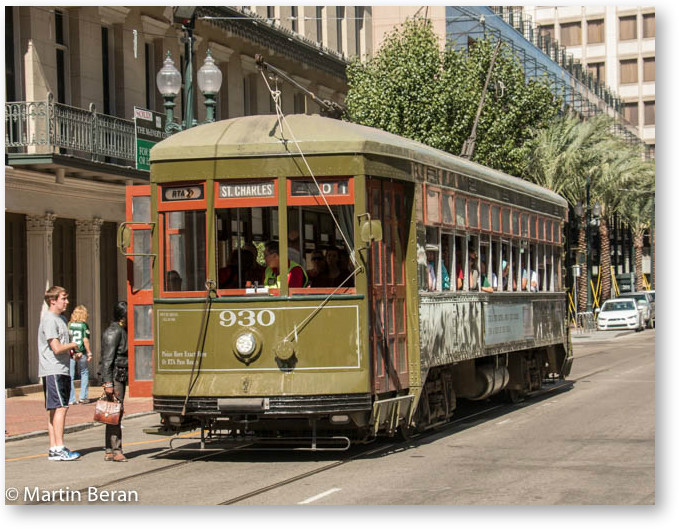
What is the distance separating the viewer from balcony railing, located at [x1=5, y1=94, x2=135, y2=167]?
2342 centimetres

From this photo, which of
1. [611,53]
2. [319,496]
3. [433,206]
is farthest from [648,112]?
[319,496]

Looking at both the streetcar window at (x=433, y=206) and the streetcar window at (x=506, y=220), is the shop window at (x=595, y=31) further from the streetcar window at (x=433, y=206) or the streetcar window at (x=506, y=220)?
the streetcar window at (x=433, y=206)

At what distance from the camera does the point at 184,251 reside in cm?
1334

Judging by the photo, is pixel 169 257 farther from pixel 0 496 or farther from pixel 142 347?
pixel 142 347

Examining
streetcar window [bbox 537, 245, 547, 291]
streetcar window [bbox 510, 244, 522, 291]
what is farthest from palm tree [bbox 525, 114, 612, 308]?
streetcar window [bbox 510, 244, 522, 291]

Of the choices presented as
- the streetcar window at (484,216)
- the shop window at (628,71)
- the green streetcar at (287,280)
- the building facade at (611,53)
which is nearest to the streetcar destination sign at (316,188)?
the green streetcar at (287,280)

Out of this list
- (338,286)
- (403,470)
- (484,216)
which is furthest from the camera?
(484,216)

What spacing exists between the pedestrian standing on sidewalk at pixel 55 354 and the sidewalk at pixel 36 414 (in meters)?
3.38

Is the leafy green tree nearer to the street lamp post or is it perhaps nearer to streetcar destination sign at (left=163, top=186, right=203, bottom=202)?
the street lamp post

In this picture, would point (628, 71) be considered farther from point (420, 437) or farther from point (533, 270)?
point (420, 437)

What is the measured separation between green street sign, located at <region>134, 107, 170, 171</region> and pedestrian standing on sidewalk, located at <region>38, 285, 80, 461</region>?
18.9 feet

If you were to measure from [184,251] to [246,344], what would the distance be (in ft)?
4.11

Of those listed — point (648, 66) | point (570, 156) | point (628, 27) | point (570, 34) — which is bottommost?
point (570, 156)

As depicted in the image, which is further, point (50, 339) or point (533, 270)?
point (533, 270)
